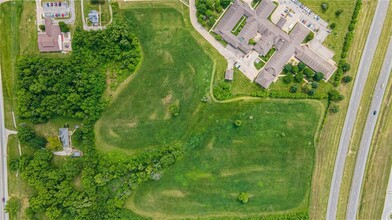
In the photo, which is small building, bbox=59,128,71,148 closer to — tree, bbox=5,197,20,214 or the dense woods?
the dense woods

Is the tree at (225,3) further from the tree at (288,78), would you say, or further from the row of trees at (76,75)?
the row of trees at (76,75)

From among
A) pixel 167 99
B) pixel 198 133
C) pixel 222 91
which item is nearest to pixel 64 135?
pixel 167 99

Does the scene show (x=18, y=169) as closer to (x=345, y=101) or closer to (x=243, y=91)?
(x=243, y=91)

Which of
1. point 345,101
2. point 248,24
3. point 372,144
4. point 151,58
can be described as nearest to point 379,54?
point 345,101

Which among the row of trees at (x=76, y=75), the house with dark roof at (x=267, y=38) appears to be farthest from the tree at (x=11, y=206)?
the house with dark roof at (x=267, y=38)

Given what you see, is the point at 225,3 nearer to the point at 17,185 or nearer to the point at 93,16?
the point at 93,16
